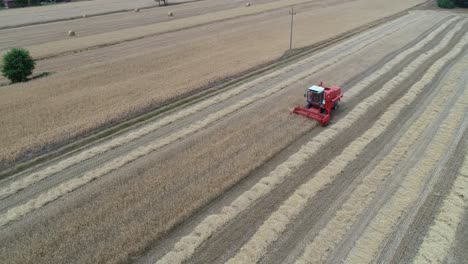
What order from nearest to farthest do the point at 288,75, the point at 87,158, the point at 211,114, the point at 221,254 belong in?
the point at 221,254 < the point at 87,158 < the point at 211,114 < the point at 288,75

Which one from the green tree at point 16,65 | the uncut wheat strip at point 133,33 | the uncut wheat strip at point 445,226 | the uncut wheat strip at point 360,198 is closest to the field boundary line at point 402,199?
the uncut wheat strip at point 360,198

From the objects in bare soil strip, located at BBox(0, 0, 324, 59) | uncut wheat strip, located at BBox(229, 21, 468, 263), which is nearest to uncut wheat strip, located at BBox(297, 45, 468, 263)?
uncut wheat strip, located at BBox(229, 21, 468, 263)

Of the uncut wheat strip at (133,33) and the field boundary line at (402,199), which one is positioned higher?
the uncut wheat strip at (133,33)

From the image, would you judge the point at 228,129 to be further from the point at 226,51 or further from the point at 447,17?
the point at 447,17

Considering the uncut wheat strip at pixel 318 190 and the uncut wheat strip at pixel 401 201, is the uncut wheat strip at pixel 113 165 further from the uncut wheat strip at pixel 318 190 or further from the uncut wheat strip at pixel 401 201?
the uncut wheat strip at pixel 401 201

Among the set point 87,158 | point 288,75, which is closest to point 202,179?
point 87,158

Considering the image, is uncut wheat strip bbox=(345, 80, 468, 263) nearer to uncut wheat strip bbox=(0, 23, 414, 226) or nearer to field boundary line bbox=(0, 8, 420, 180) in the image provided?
uncut wheat strip bbox=(0, 23, 414, 226)
